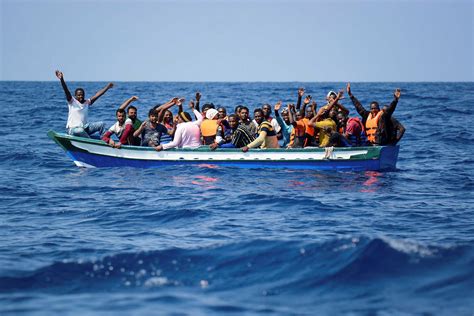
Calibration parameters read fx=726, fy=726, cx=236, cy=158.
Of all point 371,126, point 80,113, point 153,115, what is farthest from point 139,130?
point 371,126

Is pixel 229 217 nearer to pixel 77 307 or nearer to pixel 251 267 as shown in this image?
pixel 251 267

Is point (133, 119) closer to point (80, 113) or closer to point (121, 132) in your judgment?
point (121, 132)

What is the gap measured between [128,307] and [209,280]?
1.40m

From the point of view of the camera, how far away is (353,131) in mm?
18703

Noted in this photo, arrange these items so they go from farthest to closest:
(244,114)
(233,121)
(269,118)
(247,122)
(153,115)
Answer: (269,118) < (247,122) < (233,121) < (153,115) < (244,114)

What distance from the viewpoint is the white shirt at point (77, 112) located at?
60.0 ft

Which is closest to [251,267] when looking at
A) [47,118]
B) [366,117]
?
[366,117]

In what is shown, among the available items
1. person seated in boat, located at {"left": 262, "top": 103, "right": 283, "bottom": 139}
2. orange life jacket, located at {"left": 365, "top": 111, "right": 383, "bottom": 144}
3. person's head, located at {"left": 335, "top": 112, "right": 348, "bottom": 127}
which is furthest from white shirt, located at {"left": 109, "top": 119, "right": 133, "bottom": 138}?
orange life jacket, located at {"left": 365, "top": 111, "right": 383, "bottom": 144}

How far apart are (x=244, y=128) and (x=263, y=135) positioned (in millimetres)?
556

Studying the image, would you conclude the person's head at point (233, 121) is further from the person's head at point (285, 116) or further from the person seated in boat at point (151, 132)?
the person seated in boat at point (151, 132)

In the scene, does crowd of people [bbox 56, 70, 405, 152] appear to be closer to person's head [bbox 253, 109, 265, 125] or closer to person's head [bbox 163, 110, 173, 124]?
person's head [bbox 253, 109, 265, 125]

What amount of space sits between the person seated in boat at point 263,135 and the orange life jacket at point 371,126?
2511mm

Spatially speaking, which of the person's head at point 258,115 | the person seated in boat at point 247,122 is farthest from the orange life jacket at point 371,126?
the person seated in boat at point 247,122

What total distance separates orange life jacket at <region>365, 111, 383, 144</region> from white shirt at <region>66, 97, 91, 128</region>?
23.8 ft
